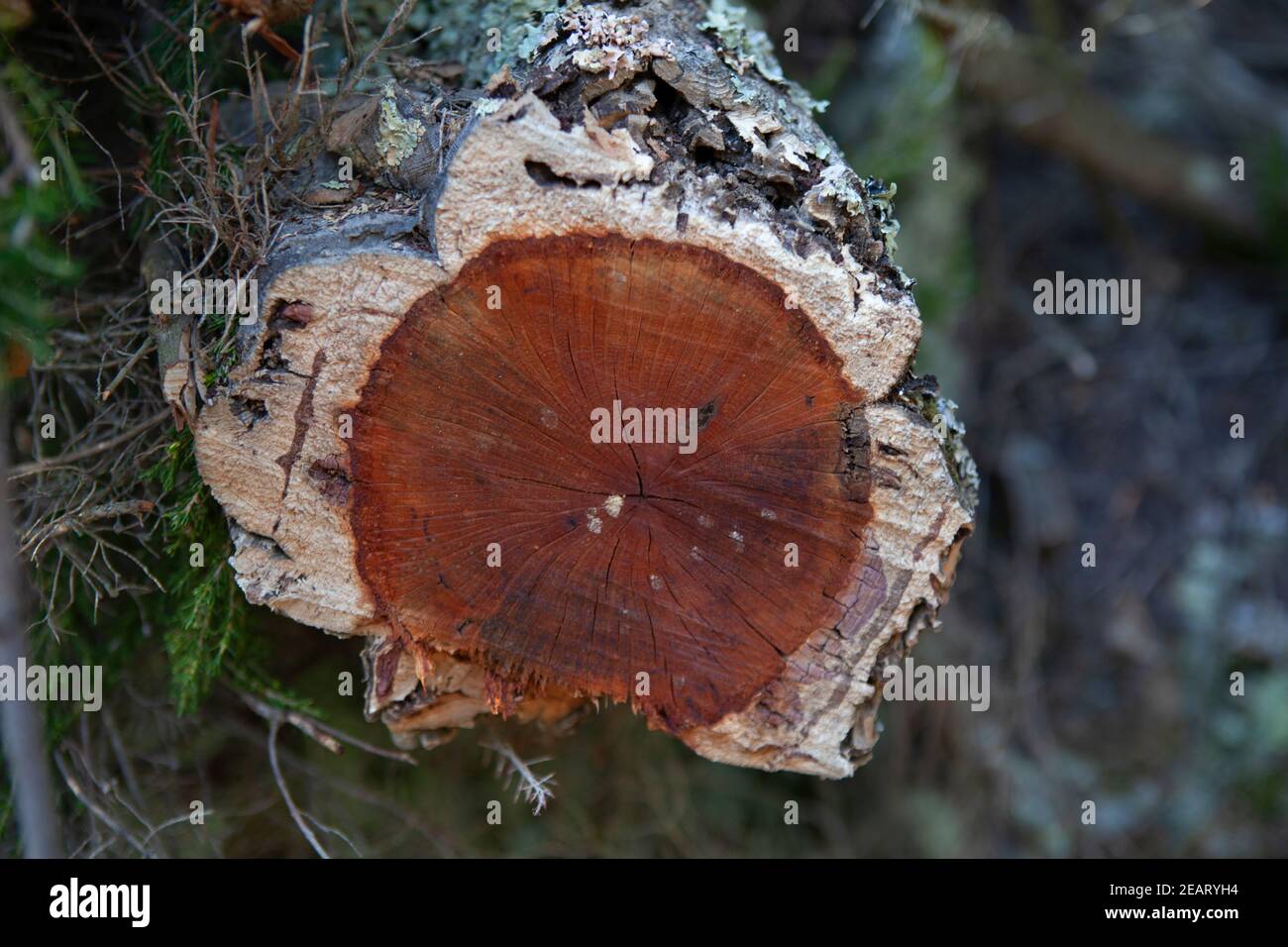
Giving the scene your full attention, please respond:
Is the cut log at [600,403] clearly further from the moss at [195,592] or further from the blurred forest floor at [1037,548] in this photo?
the blurred forest floor at [1037,548]

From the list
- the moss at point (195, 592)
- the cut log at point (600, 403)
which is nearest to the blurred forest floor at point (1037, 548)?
the moss at point (195, 592)

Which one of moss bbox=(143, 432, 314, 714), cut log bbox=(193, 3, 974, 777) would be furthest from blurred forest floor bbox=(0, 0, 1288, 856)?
cut log bbox=(193, 3, 974, 777)

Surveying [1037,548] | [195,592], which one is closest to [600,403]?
[195,592]

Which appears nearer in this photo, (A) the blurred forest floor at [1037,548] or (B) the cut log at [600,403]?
(B) the cut log at [600,403]

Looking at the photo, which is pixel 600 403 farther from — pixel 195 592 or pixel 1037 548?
pixel 1037 548
